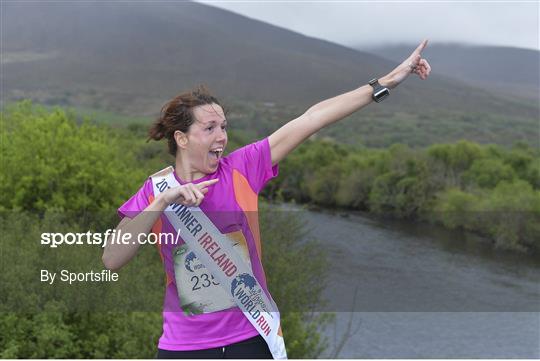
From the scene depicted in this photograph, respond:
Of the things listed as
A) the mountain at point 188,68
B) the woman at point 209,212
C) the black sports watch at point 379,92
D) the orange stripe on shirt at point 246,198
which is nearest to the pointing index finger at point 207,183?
the woman at point 209,212

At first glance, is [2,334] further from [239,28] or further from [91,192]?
[239,28]

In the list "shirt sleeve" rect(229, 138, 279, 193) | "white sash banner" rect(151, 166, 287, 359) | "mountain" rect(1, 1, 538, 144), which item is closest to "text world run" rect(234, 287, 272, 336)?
"white sash banner" rect(151, 166, 287, 359)

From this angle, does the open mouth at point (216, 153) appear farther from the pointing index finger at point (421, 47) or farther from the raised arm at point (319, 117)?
the pointing index finger at point (421, 47)

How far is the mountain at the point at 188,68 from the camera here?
127 meters

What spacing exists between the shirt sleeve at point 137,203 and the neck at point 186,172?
0.10 metres

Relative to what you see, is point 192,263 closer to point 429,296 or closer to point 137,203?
point 137,203

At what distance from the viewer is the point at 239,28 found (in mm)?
188125

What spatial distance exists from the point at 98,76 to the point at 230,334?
144 m

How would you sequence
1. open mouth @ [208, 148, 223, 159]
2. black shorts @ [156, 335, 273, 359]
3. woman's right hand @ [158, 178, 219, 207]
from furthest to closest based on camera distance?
open mouth @ [208, 148, 223, 159], black shorts @ [156, 335, 273, 359], woman's right hand @ [158, 178, 219, 207]

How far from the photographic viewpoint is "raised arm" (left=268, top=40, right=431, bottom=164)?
256 centimetres

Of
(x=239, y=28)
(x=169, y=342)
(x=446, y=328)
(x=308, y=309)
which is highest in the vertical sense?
(x=239, y=28)

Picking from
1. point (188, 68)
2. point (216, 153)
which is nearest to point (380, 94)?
point (216, 153)

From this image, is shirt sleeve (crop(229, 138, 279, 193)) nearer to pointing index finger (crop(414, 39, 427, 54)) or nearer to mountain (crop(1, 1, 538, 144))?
pointing index finger (crop(414, 39, 427, 54))

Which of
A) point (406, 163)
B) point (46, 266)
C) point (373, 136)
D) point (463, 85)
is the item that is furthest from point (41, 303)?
point (463, 85)
